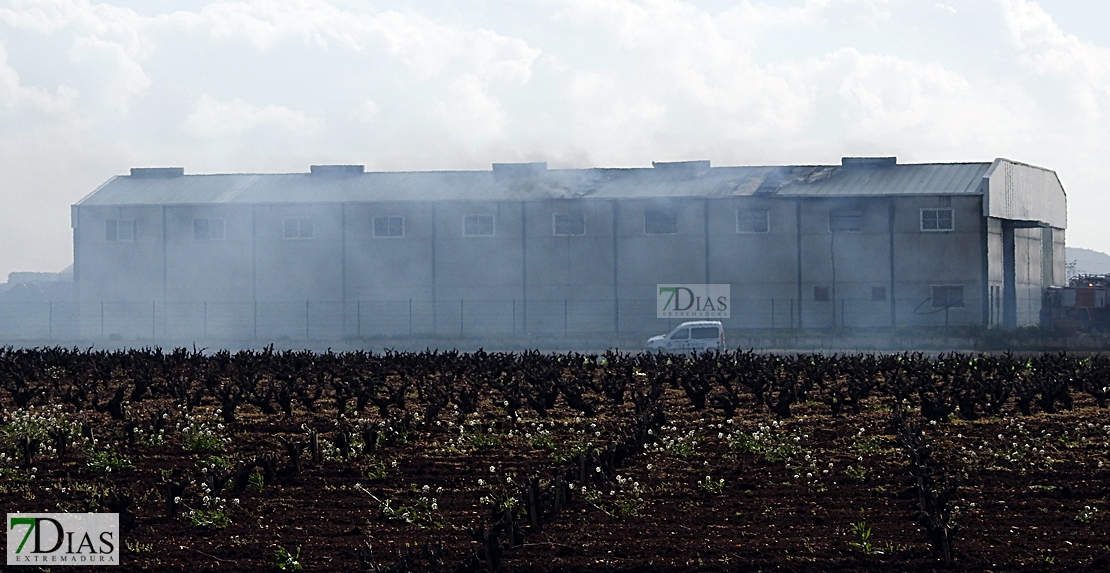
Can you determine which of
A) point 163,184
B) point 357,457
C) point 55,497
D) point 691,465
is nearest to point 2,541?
point 55,497

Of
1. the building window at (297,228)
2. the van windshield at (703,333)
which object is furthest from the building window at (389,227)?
the van windshield at (703,333)

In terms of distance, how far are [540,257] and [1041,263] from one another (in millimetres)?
24854

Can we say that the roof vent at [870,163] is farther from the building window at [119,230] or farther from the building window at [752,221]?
the building window at [119,230]

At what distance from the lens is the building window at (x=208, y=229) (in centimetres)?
6238

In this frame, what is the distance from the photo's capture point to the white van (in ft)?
149

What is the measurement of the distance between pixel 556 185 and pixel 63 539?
1988 inches

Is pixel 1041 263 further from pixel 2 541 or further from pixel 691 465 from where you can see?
pixel 2 541

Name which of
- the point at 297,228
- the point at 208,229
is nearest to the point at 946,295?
the point at 297,228

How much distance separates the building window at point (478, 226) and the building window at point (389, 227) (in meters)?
2.96

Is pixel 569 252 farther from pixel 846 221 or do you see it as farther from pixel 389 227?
pixel 846 221

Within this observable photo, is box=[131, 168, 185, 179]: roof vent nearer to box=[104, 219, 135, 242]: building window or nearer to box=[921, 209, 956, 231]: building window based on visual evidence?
box=[104, 219, 135, 242]: building window

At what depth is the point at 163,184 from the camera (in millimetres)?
68000

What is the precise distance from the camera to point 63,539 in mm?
12797

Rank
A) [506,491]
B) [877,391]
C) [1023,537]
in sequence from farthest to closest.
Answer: [877,391]
[506,491]
[1023,537]
